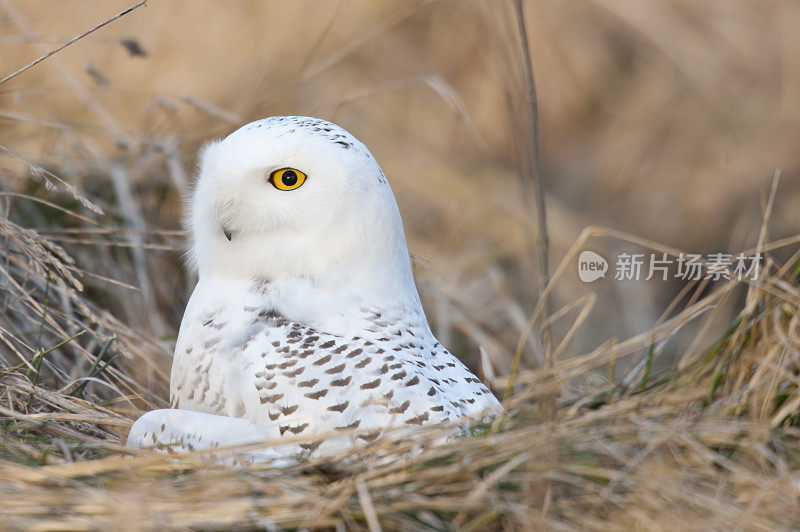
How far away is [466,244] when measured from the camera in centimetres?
577

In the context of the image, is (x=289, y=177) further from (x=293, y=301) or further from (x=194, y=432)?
(x=194, y=432)

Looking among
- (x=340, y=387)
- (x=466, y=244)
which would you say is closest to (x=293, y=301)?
(x=340, y=387)

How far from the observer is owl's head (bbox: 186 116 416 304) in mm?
2430

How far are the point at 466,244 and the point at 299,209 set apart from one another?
342 centimetres

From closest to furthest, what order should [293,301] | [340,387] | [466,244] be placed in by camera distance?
[340,387], [293,301], [466,244]

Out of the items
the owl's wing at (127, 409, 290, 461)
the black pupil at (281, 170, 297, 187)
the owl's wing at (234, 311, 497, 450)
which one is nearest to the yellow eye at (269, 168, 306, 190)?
the black pupil at (281, 170, 297, 187)

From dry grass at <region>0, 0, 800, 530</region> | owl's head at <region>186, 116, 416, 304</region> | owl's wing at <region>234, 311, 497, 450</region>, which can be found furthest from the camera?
owl's head at <region>186, 116, 416, 304</region>

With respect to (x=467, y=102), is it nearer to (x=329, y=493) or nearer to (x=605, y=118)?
(x=605, y=118)

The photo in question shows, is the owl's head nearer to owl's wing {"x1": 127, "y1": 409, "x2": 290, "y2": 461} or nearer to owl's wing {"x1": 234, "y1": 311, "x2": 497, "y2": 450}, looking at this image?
owl's wing {"x1": 234, "y1": 311, "x2": 497, "y2": 450}

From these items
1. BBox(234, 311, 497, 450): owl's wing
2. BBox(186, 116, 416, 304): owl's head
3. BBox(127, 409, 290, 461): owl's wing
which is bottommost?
BBox(127, 409, 290, 461): owl's wing

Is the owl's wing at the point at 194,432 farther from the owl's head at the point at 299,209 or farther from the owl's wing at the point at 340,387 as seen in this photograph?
the owl's head at the point at 299,209

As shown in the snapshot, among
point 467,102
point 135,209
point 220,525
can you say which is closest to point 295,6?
point 467,102

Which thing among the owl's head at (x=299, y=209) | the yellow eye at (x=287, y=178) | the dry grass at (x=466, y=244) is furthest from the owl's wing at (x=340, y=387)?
the yellow eye at (x=287, y=178)

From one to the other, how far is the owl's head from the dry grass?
0.41 metres
